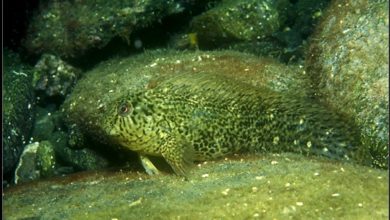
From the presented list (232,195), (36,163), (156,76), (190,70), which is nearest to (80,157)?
(36,163)

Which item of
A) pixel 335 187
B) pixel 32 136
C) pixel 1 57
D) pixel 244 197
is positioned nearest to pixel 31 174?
pixel 32 136

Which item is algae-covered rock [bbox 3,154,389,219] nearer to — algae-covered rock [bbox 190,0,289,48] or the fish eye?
the fish eye

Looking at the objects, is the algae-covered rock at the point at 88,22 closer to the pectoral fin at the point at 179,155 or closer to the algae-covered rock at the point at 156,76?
the algae-covered rock at the point at 156,76

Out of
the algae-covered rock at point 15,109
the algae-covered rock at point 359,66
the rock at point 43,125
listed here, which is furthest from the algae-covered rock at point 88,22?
the algae-covered rock at point 359,66

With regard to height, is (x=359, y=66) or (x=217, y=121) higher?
(x=359, y=66)

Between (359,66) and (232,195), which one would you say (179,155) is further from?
(359,66)

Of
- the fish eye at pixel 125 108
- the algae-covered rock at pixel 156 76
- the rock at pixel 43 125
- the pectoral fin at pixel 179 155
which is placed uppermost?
the algae-covered rock at pixel 156 76

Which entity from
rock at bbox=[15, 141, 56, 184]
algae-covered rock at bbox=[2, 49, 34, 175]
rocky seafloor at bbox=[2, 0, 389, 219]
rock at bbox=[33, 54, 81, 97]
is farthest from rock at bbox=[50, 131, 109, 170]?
rock at bbox=[33, 54, 81, 97]
